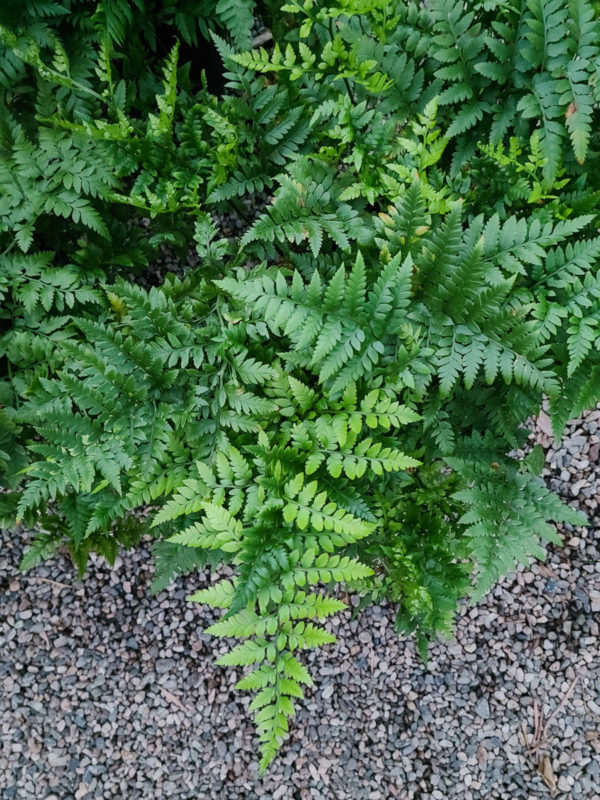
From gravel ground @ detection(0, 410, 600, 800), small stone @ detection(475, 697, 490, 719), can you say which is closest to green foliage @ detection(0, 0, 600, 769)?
gravel ground @ detection(0, 410, 600, 800)

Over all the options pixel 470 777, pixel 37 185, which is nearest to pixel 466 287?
pixel 37 185

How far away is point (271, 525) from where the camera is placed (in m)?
2.47

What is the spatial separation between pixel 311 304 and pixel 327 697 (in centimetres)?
217

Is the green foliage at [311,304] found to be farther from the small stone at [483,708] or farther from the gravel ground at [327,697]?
the small stone at [483,708]

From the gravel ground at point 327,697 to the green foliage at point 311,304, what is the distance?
2.25 feet

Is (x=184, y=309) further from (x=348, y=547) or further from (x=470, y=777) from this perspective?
(x=470, y=777)

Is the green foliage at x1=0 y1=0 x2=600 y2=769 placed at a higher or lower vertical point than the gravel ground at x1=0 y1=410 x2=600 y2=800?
higher

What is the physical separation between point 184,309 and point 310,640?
148cm

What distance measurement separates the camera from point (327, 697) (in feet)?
11.3

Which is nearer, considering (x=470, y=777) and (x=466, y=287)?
(x=466, y=287)

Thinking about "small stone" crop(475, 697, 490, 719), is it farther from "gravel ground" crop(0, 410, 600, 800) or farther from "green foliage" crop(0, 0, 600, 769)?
"green foliage" crop(0, 0, 600, 769)

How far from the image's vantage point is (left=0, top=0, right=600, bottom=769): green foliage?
8.16 feet

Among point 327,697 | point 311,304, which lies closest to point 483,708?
point 327,697

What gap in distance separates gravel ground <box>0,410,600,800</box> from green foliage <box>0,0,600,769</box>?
687mm
